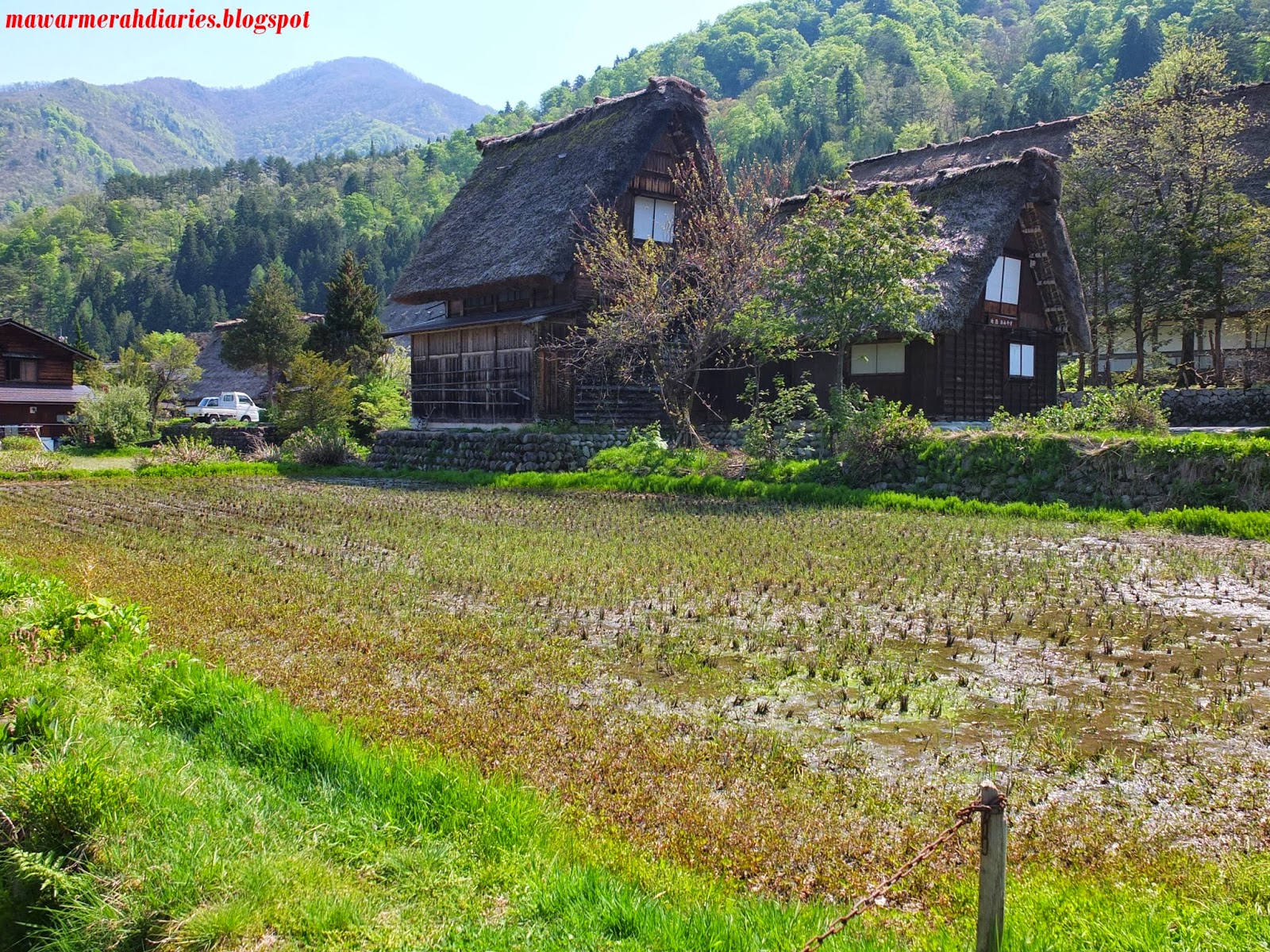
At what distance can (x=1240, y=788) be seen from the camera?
12.1 feet

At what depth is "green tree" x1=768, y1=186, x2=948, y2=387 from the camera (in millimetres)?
15695

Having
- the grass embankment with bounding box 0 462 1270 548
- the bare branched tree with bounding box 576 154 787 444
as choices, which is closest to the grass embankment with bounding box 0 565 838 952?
the grass embankment with bounding box 0 462 1270 548

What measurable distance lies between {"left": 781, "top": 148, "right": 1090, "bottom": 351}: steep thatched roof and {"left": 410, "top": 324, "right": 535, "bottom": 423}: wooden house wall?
7742mm

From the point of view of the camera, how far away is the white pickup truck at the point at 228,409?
37.8 m

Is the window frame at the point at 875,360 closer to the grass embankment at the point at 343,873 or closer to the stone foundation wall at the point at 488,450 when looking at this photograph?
the stone foundation wall at the point at 488,450

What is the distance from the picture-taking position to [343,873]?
10.2 ft

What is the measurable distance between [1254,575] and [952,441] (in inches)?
241

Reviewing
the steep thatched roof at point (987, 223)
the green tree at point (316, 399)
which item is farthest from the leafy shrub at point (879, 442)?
the green tree at point (316, 399)

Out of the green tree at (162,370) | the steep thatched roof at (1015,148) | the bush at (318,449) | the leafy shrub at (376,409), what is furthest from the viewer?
the green tree at (162,370)

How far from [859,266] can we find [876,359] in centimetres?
571

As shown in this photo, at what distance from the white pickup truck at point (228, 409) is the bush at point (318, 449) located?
1496 centimetres

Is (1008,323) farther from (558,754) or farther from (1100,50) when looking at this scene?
(1100,50)

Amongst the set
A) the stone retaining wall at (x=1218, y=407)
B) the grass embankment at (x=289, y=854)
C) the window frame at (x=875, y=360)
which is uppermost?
the window frame at (x=875, y=360)

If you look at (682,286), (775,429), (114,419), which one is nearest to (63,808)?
(775,429)
